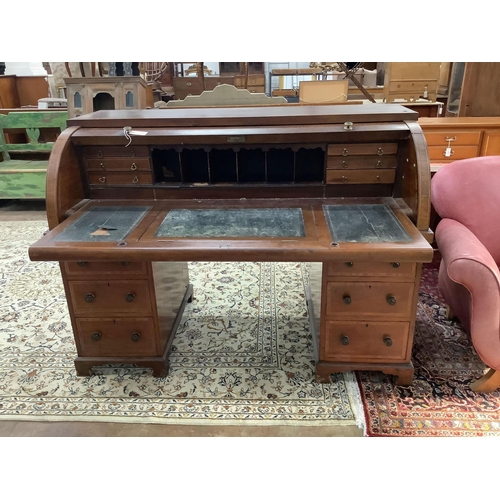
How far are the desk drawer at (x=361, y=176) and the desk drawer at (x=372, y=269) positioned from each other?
44 centimetres

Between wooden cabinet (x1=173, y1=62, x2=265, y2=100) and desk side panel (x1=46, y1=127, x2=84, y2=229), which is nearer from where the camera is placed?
desk side panel (x1=46, y1=127, x2=84, y2=229)

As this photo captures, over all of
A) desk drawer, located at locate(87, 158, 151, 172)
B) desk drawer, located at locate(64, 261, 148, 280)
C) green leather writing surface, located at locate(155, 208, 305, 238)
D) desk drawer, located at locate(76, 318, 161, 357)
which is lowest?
desk drawer, located at locate(76, 318, 161, 357)

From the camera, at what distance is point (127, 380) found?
1.97 m

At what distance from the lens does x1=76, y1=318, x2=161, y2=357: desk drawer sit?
1.88 m

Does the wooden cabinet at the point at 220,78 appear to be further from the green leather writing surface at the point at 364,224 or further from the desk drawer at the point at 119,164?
the green leather writing surface at the point at 364,224

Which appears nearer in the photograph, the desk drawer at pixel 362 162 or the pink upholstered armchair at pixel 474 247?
the pink upholstered armchair at pixel 474 247

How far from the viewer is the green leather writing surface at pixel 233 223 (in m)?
1.64

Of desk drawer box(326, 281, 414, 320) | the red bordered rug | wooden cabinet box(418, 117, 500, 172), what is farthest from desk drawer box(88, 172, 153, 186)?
wooden cabinet box(418, 117, 500, 172)

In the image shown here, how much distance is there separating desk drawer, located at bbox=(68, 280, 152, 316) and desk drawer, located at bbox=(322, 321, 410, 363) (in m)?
0.81

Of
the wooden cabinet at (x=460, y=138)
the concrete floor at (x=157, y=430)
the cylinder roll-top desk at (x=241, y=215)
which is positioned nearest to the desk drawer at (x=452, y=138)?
the wooden cabinet at (x=460, y=138)

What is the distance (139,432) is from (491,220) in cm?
182

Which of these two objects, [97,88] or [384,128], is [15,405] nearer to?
[384,128]

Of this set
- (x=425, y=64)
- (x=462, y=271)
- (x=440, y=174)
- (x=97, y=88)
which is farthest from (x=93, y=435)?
(x=425, y=64)

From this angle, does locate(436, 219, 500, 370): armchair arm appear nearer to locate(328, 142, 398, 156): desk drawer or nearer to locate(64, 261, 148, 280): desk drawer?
locate(328, 142, 398, 156): desk drawer
